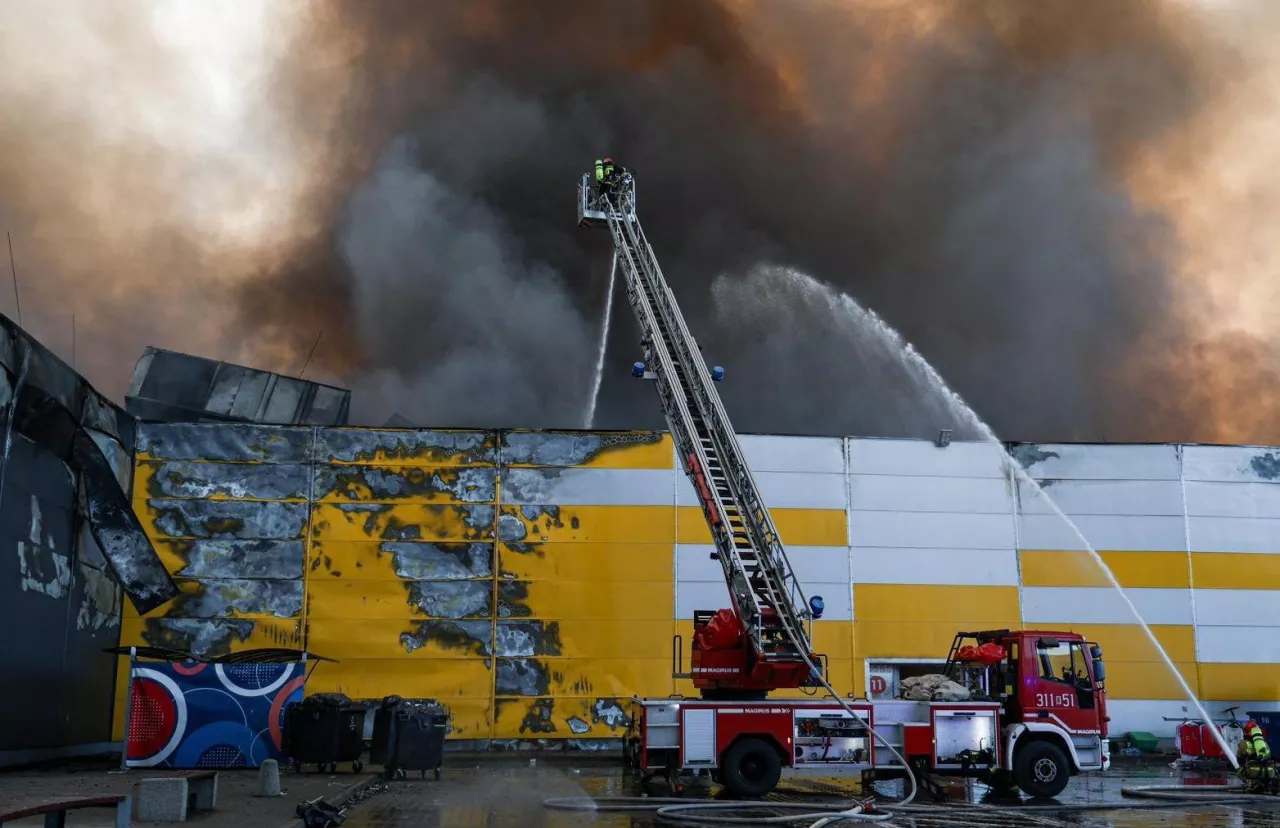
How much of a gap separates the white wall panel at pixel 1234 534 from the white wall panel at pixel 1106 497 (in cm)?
57

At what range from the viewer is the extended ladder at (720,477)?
14.9 m

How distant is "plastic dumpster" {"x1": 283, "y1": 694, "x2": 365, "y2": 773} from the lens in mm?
15930

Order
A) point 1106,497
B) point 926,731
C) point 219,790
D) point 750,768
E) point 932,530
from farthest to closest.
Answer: point 1106,497 < point 932,530 < point 926,731 < point 750,768 < point 219,790

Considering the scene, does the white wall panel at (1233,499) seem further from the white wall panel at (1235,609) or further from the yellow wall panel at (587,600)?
the yellow wall panel at (587,600)

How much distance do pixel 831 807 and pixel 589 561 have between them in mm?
10290

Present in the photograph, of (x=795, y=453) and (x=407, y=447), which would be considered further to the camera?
(x=795, y=453)

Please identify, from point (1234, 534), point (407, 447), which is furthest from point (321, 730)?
point (1234, 534)

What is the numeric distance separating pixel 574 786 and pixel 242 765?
5.06 meters

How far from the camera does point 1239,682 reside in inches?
904

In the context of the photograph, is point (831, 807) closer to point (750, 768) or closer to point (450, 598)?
point (750, 768)

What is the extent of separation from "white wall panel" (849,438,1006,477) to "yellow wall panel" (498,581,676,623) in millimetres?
5186

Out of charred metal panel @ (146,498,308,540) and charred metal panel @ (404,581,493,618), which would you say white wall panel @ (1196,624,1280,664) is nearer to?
charred metal panel @ (404,581,493,618)

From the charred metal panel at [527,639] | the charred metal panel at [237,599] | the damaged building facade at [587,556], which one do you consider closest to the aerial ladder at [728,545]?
the damaged building facade at [587,556]

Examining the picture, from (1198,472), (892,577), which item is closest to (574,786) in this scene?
(892,577)
